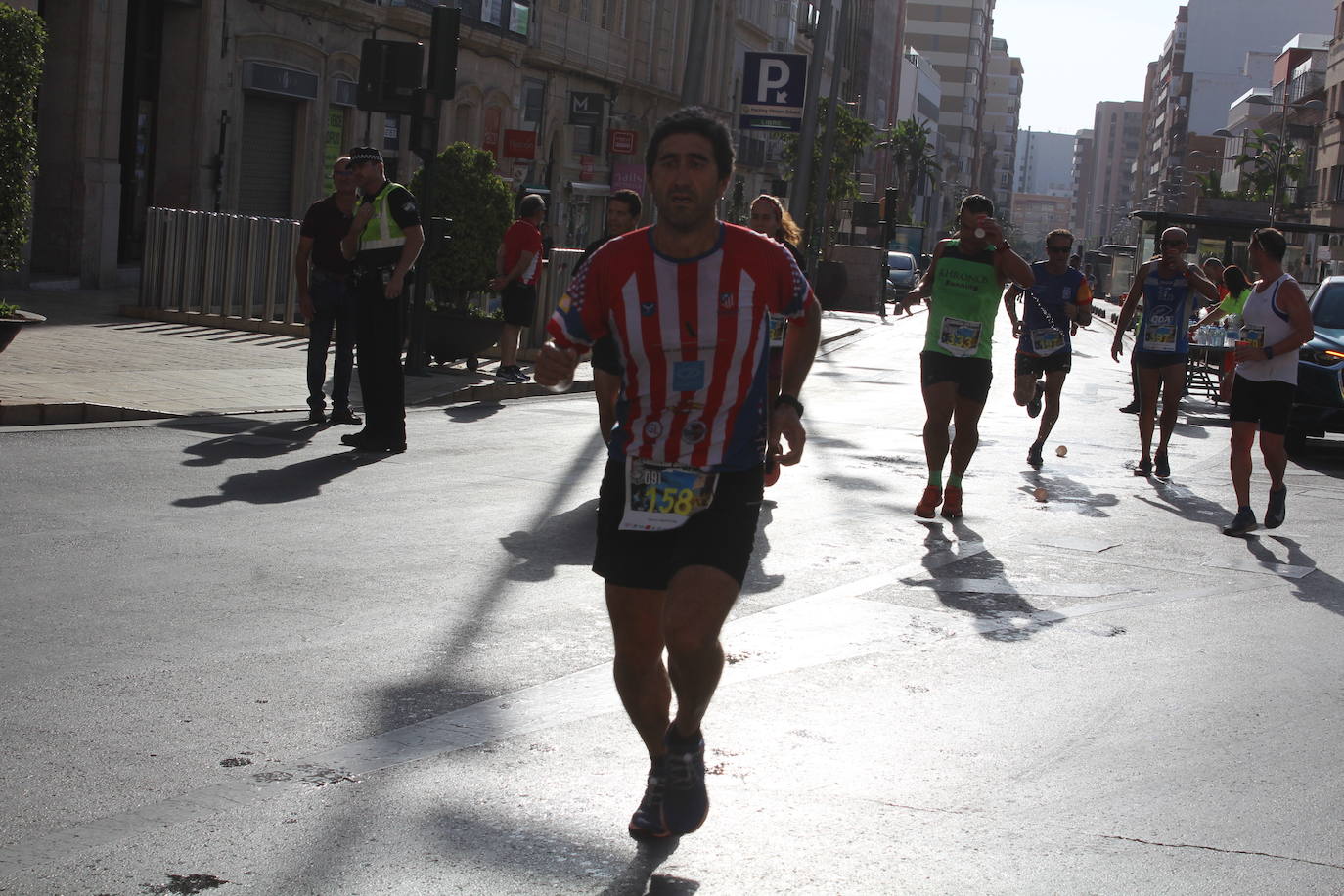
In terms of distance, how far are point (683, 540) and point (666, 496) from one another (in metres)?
0.11

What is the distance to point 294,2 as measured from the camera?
90.2 feet

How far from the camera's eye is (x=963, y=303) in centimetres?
995

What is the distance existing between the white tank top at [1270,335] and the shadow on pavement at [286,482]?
5.22m

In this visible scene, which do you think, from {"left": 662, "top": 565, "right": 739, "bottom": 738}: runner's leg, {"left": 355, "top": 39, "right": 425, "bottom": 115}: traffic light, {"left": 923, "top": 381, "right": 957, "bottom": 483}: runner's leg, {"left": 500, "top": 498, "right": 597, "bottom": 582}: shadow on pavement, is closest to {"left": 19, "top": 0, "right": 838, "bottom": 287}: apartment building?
{"left": 355, "top": 39, "right": 425, "bottom": 115}: traffic light

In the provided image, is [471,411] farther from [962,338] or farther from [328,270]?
[962,338]

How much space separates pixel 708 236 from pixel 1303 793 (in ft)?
7.57

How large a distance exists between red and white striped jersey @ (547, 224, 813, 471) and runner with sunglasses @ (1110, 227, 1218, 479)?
926cm

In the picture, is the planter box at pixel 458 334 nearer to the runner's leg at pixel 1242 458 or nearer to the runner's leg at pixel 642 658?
the runner's leg at pixel 1242 458

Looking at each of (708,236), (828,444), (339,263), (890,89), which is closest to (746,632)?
(708,236)

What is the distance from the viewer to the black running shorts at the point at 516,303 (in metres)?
16.2

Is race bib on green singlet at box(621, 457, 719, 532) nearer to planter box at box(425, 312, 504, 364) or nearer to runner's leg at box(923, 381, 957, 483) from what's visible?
runner's leg at box(923, 381, 957, 483)

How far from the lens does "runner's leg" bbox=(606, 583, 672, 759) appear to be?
13.5 feet

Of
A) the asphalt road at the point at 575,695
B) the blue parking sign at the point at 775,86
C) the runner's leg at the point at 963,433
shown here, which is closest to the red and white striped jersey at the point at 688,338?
the asphalt road at the point at 575,695

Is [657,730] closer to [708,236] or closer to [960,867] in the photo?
[960,867]
